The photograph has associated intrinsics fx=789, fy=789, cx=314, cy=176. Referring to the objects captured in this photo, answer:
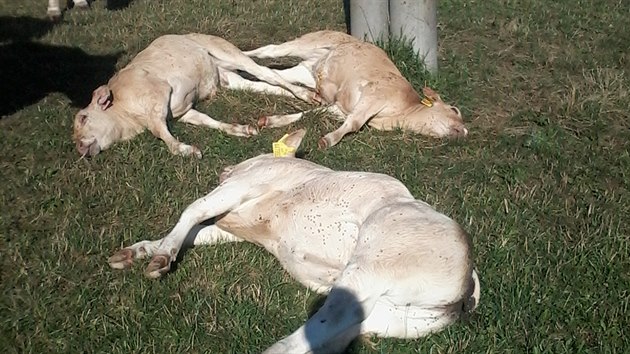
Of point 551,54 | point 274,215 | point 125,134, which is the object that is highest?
point 274,215

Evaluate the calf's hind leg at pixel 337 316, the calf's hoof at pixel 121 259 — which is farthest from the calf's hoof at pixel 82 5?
the calf's hind leg at pixel 337 316

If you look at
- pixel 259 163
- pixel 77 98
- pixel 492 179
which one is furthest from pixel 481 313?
pixel 77 98

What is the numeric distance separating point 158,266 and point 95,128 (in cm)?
267

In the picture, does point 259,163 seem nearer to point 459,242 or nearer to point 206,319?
point 206,319

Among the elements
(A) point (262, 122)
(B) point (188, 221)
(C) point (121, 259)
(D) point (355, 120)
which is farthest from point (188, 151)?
(C) point (121, 259)

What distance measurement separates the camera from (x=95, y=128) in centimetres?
692

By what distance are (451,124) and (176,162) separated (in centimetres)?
254

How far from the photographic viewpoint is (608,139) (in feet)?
23.9

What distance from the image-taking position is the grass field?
14.1ft

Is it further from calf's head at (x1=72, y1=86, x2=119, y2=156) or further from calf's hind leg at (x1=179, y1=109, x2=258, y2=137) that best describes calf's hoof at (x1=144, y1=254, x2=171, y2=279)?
calf's hind leg at (x1=179, y1=109, x2=258, y2=137)

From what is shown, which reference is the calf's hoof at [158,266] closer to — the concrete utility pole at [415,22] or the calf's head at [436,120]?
the calf's head at [436,120]

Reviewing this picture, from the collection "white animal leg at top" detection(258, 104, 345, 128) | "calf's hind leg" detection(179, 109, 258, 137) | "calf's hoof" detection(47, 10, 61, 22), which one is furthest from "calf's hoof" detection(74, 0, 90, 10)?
"white animal leg at top" detection(258, 104, 345, 128)

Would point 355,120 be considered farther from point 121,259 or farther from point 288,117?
point 121,259

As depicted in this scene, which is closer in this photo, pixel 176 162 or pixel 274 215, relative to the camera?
pixel 274 215
